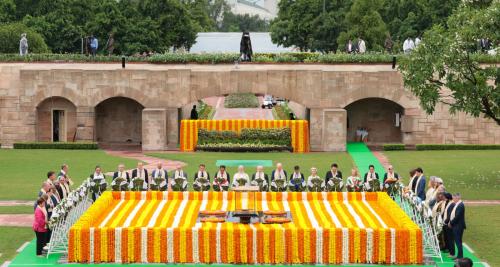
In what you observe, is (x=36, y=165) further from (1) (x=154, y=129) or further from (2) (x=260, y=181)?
(2) (x=260, y=181)

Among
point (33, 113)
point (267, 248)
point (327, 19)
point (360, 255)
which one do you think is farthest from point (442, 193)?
point (327, 19)

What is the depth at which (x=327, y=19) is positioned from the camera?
262ft

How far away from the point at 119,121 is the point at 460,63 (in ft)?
76.2

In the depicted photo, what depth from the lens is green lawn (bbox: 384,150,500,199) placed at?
35.0 meters

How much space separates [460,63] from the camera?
3506 cm

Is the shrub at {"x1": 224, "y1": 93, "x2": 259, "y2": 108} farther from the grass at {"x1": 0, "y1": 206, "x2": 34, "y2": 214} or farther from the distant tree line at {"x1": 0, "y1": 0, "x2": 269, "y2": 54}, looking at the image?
the grass at {"x1": 0, "y1": 206, "x2": 34, "y2": 214}

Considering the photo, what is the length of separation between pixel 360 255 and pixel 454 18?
15.1 m

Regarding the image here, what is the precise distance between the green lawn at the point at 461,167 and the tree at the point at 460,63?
105 inches

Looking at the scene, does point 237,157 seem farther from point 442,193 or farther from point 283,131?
point 442,193

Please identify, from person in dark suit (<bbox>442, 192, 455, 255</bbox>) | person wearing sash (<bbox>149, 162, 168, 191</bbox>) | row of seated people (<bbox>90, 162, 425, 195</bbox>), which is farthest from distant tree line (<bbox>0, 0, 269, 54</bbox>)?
person in dark suit (<bbox>442, 192, 455, 255</bbox>)

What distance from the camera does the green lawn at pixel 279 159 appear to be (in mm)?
40562

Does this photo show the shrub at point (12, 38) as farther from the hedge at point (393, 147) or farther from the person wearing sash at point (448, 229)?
the person wearing sash at point (448, 229)

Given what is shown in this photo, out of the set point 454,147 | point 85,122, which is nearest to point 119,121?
point 85,122

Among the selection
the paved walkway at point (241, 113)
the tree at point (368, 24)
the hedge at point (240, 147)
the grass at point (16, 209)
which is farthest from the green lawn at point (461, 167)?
the paved walkway at point (241, 113)
